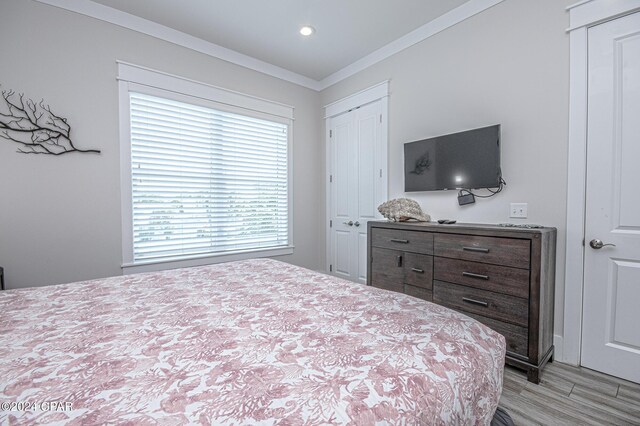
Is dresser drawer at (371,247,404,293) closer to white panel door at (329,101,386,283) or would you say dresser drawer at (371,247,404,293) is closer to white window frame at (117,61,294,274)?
white panel door at (329,101,386,283)

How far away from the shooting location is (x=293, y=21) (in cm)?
272

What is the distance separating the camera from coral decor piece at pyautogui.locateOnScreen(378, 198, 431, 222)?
2660 millimetres

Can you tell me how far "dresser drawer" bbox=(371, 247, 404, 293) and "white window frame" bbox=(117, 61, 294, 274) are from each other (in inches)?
57.7

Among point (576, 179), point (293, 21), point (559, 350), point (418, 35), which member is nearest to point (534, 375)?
point (559, 350)

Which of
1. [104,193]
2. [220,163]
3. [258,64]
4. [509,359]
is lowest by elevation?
[509,359]

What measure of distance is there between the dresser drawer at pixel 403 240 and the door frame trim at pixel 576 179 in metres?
0.94

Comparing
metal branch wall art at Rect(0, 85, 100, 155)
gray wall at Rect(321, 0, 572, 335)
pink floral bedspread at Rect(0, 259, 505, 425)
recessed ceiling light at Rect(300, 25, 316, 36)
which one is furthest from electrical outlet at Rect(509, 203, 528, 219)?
metal branch wall art at Rect(0, 85, 100, 155)

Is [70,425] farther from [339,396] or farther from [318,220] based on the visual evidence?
[318,220]

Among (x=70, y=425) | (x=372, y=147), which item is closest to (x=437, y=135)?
(x=372, y=147)

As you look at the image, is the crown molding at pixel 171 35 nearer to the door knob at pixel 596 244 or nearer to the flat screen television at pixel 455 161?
the flat screen television at pixel 455 161

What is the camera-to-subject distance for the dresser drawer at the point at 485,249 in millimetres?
1838

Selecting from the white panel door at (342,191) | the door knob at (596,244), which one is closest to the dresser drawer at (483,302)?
the door knob at (596,244)

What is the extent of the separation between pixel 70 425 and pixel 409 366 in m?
0.78

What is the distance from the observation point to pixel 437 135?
2768 millimetres
